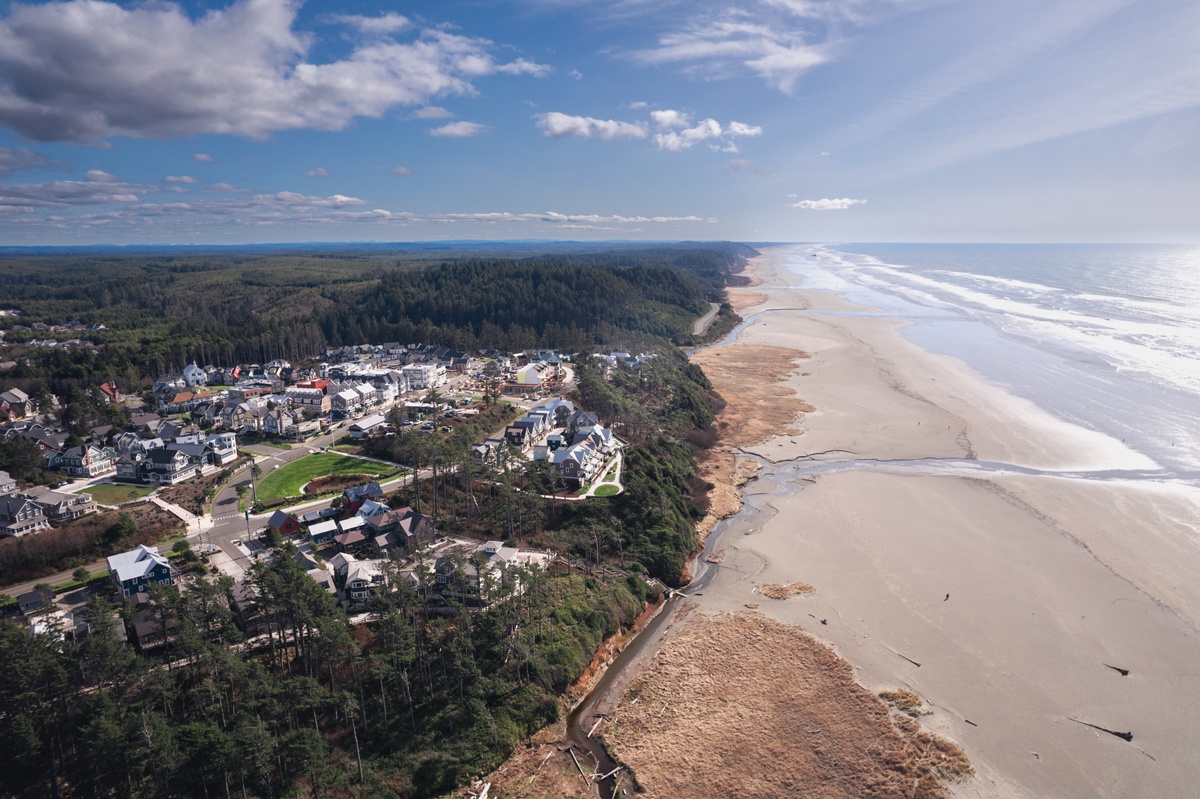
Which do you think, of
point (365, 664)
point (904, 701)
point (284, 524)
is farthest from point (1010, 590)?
point (284, 524)

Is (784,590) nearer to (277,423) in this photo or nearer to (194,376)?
(277,423)

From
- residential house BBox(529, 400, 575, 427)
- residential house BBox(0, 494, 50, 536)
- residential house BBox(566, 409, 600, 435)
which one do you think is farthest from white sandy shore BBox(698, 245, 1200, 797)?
residential house BBox(0, 494, 50, 536)

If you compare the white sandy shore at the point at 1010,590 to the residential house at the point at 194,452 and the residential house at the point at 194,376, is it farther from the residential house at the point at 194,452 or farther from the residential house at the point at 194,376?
the residential house at the point at 194,376

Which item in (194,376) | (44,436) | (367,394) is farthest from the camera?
(194,376)

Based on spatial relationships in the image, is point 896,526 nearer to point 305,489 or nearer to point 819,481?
point 819,481

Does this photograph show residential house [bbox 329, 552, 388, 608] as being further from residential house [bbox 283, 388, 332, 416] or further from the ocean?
the ocean

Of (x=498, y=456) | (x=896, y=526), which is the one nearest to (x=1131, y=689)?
(x=896, y=526)
